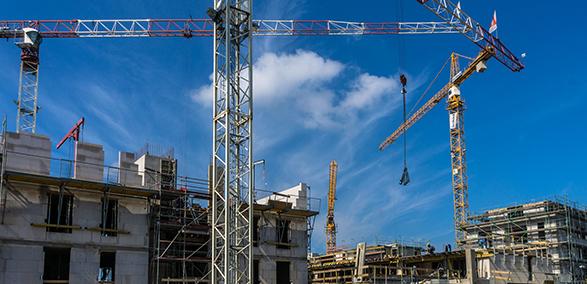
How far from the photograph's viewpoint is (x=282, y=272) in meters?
42.7

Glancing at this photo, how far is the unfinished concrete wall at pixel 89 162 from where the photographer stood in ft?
114

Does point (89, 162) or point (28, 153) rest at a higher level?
point (28, 153)

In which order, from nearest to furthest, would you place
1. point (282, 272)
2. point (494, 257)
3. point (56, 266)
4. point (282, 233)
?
point (56, 266) < point (282, 233) < point (282, 272) < point (494, 257)

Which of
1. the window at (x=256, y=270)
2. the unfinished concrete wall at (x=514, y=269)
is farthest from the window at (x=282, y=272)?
the unfinished concrete wall at (x=514, y=269)

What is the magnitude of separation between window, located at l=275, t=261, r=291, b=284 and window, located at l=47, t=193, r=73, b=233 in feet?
47.8

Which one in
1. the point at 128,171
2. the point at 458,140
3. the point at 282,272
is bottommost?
the point at 282,272

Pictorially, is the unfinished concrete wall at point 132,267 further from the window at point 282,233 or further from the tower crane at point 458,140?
the tower crane at point 458,140

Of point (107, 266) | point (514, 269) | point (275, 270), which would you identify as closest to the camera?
point (107, 266)

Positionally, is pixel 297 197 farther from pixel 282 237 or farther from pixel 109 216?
pixel 109 216

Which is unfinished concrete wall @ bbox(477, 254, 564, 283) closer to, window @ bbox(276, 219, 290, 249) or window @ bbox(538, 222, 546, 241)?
window @ bbox(276, 219, 290, 249)

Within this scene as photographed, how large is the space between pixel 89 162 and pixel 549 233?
5500cm

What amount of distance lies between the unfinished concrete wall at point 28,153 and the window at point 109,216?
3554mm

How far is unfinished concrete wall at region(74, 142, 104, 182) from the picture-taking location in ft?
114

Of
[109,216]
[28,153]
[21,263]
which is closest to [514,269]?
[109,216]
